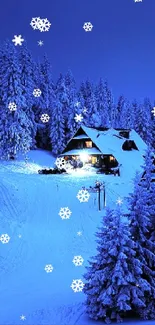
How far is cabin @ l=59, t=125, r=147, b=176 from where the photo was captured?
161ft

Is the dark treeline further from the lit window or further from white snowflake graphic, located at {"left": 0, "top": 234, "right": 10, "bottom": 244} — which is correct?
white snowflake graphic, located at {"left": 0, "top": 234, "right": 10, "bottom": 244}

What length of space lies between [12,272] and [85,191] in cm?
1588

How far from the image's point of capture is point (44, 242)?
939 inches

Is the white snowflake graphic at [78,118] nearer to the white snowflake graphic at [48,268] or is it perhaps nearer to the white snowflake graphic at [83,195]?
the white snowflake graphic at [83,195]

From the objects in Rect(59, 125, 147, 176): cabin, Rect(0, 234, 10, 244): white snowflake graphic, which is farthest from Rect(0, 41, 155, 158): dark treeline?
Rect(0, 234, 10, 244): white snowflake graphic

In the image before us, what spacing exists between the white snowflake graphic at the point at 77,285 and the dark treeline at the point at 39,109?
3118 centimetres

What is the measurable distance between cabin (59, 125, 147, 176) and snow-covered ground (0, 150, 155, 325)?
24.9 ft

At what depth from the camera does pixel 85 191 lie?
34406 mm

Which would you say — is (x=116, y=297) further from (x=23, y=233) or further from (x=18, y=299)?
(x=23, y=233)

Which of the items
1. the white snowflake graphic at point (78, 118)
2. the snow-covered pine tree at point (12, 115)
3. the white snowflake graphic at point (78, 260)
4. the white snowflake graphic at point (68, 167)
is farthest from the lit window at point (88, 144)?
A: the white snowflake graphic at point (78, 260)

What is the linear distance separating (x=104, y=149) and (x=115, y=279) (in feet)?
123

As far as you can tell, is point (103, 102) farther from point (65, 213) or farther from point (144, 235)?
point (144, 235)

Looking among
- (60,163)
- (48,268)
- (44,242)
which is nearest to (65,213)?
(44,242)

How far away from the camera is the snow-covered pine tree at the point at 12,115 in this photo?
154 feet
